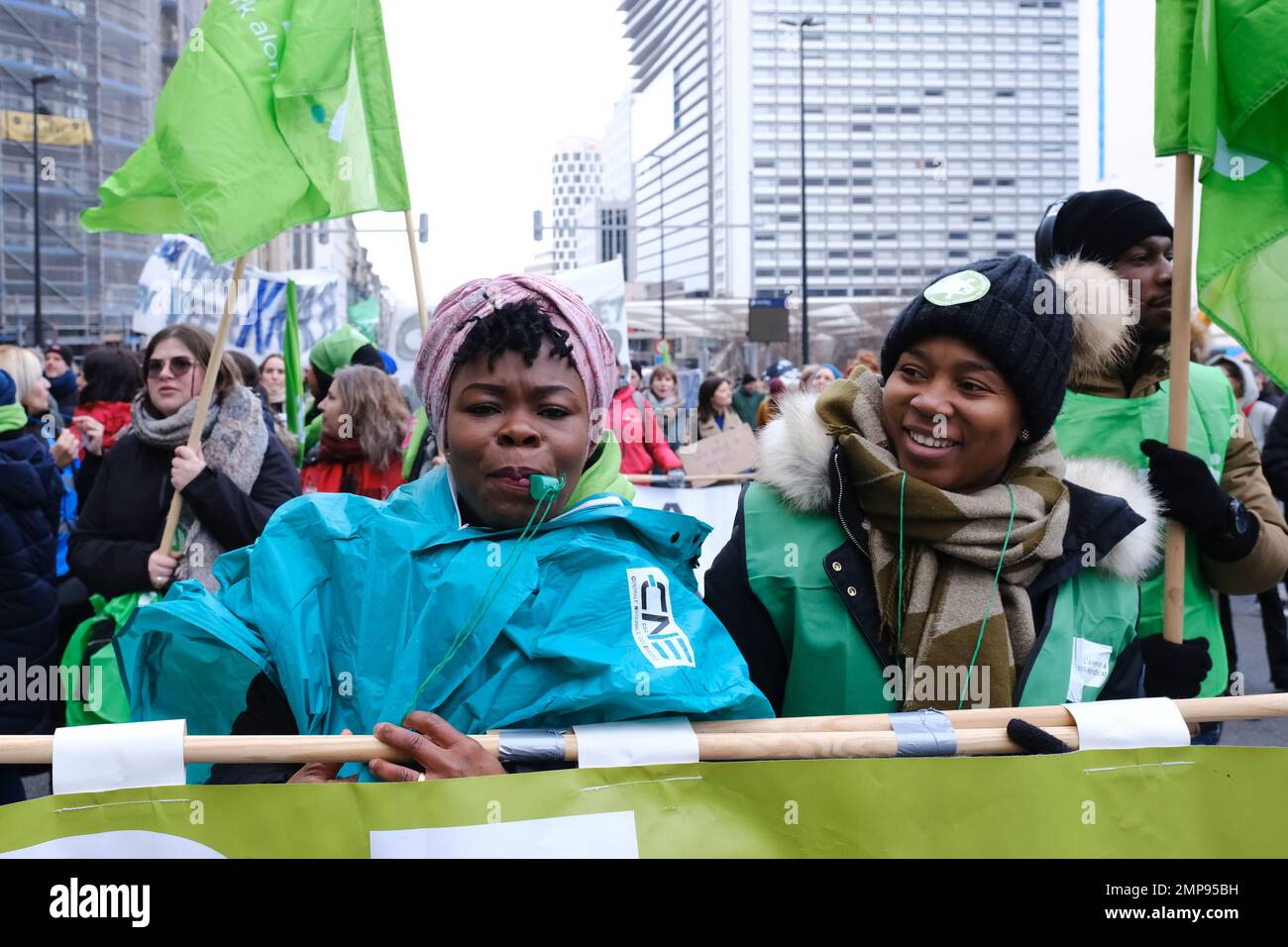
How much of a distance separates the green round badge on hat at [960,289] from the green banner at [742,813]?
91cm

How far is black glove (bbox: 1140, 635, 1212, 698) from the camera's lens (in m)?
2.74

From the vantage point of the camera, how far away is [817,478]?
230 centimetres

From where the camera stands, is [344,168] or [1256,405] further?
[1256,405]

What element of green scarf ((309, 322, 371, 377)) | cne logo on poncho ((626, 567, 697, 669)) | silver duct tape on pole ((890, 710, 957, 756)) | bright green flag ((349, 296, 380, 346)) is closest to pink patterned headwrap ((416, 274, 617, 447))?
cne logo on poncho ((626, 567, 697, 669))

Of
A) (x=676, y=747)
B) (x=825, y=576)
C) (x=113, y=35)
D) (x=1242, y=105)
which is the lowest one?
(x=676, y=747)

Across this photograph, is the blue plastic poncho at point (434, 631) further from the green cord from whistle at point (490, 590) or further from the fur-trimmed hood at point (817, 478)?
the fur-trimmed hood at point (817, 478)

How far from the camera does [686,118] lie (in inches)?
5595

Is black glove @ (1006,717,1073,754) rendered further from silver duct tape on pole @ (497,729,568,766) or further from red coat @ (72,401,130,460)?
red coat @ (72,401,130,460)

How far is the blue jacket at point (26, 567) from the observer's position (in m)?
4.33

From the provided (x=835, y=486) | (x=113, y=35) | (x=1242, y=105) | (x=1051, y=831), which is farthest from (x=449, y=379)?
(x=113, y=35)

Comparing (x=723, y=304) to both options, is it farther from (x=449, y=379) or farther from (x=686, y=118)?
(x=686, y=118)

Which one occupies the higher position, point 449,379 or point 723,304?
point 723,304
